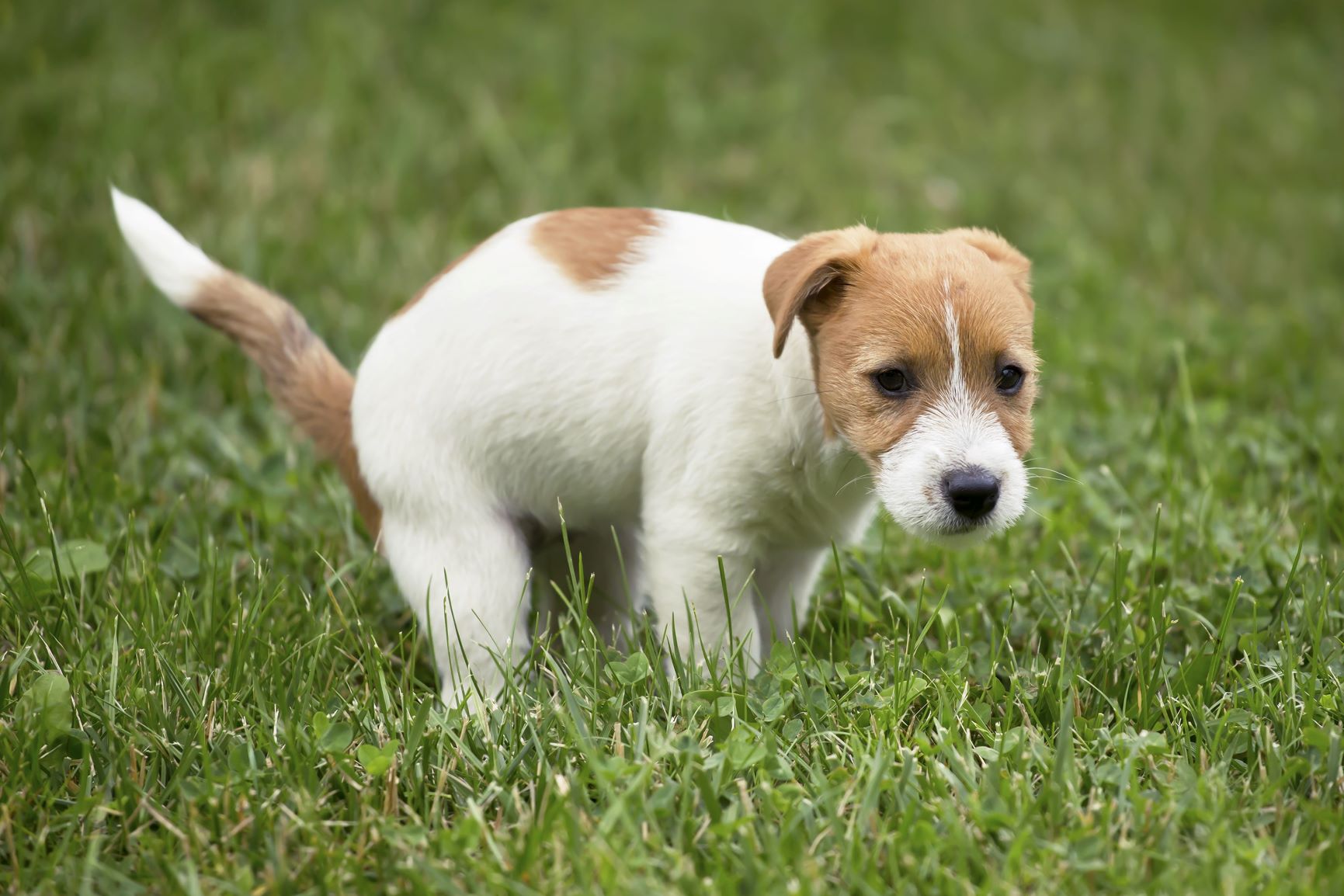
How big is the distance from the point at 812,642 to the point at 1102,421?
1790 mm

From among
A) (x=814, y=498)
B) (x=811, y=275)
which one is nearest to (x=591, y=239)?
(x=811, y=275)

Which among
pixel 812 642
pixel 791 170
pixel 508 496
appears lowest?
pixel 812 642

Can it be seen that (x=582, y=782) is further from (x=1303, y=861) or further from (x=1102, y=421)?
(x=1102, y=421)

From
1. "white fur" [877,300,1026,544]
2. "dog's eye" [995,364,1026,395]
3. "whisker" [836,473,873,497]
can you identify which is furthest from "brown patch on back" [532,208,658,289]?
"dog's eye" [995,364,1026,395]

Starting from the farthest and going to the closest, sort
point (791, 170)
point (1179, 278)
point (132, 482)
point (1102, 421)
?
point (791, 170) → point (1179, 278) → point (1102, 421) → point (132, 482)

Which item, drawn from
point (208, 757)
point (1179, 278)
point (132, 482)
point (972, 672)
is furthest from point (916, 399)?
point (1179, 278)

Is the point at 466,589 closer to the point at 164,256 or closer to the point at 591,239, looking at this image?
the point at 591,239

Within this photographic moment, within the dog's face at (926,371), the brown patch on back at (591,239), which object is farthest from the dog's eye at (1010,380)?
the brown patch on back at (591,239)

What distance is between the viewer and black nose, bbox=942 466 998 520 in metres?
2.72

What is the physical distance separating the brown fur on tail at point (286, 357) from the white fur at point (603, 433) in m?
0.20

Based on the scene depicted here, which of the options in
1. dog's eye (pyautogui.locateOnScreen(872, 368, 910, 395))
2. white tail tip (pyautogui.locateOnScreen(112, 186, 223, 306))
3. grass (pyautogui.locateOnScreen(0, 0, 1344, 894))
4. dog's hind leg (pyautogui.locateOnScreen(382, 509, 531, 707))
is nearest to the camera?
grass (pyautogui.locateOnScreen(0, 0, 1344, 894))

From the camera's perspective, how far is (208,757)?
262 centimetres

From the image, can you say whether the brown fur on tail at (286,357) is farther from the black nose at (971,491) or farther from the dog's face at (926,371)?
the black nose at (971,491)

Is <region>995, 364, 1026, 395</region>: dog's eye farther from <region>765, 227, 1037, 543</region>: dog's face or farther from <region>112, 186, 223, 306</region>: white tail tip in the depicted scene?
<region>112, 186, 223, 306</region>: white tail tip
